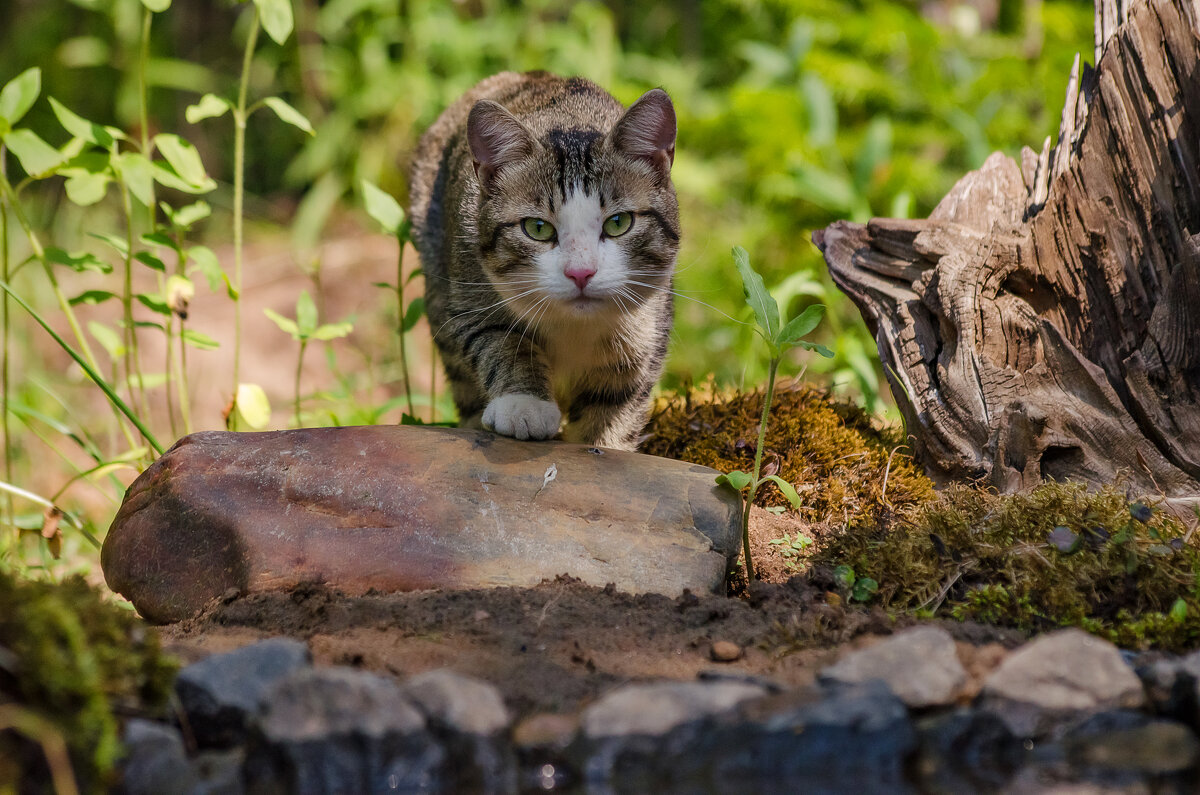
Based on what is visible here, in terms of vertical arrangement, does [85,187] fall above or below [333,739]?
above

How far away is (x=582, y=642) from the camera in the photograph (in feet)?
6.64

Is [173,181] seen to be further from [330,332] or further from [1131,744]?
[1131,744]

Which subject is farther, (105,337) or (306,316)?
(306,316)

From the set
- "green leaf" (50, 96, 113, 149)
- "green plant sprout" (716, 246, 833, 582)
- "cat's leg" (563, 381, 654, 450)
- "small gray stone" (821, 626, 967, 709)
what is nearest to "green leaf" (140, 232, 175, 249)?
"green leaf" (50, 96, 113, 149)

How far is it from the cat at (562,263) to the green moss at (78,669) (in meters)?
1.32

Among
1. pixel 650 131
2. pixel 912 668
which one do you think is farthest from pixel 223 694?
pixel 650 131

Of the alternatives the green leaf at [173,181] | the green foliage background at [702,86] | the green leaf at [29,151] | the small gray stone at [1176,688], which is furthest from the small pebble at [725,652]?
the green foliage background at [702,86]

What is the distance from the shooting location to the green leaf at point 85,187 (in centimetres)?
272

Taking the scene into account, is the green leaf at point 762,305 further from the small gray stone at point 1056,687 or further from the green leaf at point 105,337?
the green leaf at point 105,337

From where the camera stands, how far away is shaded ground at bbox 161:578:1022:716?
6.18 feet

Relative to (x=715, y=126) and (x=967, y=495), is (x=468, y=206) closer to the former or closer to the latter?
(x=967, y=495)

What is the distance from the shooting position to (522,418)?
2836mm

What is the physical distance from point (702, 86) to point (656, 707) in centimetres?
680

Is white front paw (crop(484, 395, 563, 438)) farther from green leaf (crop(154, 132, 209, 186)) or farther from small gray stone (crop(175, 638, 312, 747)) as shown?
small gray stone (crop(175, 638, 312, 747))
